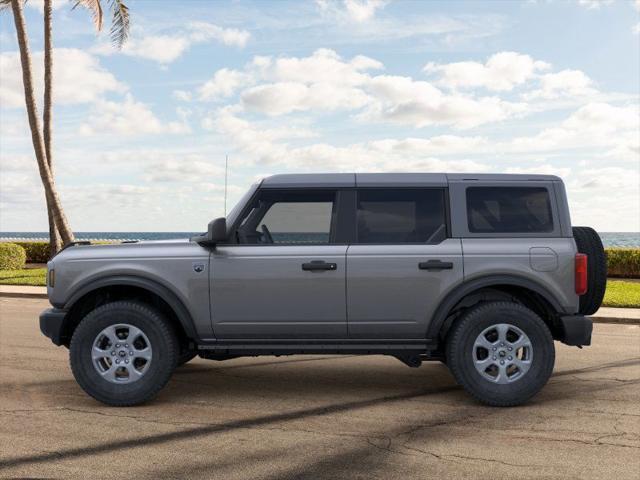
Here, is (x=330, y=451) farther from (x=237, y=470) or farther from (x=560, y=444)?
(x=560, y=444)

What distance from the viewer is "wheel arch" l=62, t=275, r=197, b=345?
21.3ft

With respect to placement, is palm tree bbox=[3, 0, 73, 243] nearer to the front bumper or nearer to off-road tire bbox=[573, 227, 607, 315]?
the front bumper

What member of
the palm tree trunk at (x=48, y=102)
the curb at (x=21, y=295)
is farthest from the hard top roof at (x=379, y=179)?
the palm tree trunk at (x=48, y=102)

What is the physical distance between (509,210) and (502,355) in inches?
49.3

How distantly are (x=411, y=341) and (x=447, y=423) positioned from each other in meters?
0.86

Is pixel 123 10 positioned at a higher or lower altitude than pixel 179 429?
higher

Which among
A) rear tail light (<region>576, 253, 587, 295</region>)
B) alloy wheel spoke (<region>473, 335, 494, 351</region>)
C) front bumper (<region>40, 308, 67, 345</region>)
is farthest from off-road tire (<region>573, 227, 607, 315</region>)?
front bumper (<region>40, 308, 67, 345</region>)

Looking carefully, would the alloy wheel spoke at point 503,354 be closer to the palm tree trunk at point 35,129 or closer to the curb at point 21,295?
the curb at point 21,295

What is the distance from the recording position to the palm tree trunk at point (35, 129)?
22.1 m

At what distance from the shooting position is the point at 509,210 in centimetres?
660

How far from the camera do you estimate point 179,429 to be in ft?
18.7

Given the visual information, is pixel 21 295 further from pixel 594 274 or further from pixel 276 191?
pixel 594 274

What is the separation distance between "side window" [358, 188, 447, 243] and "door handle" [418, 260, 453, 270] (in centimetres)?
21

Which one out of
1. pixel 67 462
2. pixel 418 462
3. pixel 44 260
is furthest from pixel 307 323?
pixel 44 260
